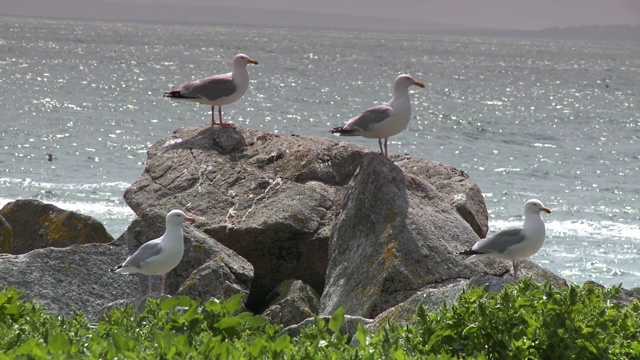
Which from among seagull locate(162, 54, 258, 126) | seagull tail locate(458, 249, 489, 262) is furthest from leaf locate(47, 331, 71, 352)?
seagull locate(162, 54, 258, 126)

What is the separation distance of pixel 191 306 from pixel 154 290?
14.4 feet

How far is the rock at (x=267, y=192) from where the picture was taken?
10.8 m

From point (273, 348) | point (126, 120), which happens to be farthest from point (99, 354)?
point (126, 120)

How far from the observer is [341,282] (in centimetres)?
920

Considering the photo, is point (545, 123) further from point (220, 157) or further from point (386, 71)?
point (386, 71)

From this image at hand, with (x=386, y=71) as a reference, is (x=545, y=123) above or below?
above

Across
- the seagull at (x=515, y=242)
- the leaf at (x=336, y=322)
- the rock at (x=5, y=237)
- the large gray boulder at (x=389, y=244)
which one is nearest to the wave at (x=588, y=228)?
the seagull at (x=515, y=242)

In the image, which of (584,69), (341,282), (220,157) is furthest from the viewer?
(584,69)

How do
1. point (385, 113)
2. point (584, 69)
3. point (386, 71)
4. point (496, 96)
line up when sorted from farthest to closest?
point (584, 69)
point (386, 71)
point (496, 96)
point (385, 113)

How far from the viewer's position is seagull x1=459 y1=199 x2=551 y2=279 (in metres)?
9.14

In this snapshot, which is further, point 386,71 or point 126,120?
point 386,71

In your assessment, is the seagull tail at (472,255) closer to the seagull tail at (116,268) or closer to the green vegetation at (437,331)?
the seagull tail at (116,268)

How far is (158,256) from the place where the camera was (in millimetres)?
9039

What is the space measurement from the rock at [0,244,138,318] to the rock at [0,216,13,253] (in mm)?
1901
